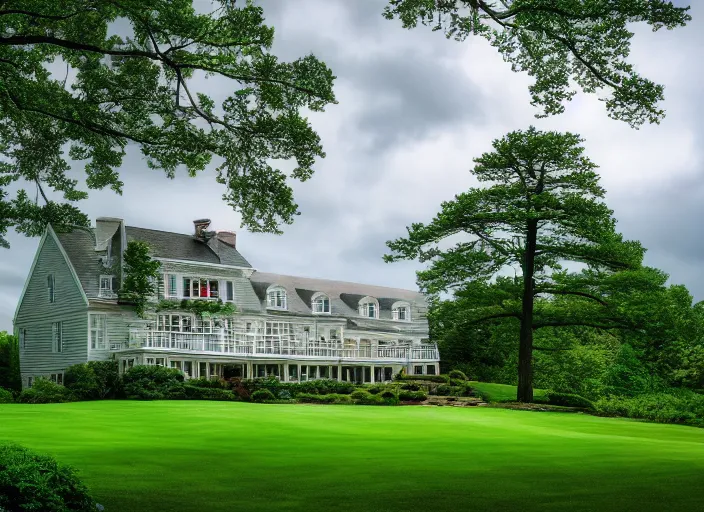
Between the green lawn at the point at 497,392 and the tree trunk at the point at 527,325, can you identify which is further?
the green lawn at the point at 497,392

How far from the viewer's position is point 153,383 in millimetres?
35906

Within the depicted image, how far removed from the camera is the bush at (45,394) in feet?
111

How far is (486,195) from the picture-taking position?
36.8 metres

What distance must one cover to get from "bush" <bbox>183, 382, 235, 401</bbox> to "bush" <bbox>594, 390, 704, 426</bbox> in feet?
54.1

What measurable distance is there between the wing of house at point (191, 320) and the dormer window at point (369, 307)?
0.71 ft

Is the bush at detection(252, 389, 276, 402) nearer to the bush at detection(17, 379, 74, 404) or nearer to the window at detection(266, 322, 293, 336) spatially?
the bush at detection(17, 379, 74, 404)

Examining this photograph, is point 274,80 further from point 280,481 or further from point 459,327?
point 459,327

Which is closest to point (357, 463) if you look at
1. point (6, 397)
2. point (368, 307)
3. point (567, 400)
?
point (6, 397)

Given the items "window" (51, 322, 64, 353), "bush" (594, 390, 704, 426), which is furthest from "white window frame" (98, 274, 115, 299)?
"bush" (594, 390, 704, 426)

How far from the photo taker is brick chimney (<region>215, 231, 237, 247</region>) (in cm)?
5041

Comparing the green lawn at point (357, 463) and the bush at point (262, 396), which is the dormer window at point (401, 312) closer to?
the bush at point (262, 396)

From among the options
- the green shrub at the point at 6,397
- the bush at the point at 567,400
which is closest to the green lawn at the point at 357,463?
the green shrub at the point at 6,397

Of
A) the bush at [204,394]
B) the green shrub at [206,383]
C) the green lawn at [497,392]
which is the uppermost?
the green shrub at [206,383]

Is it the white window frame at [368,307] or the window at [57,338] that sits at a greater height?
the white window frame at [368,307]
